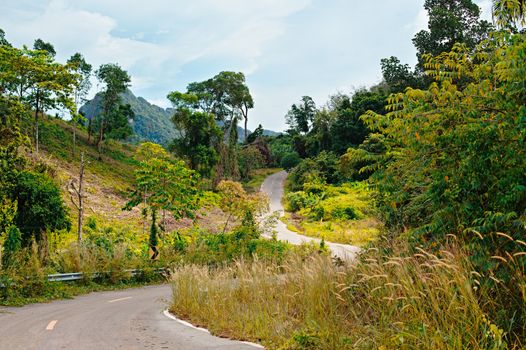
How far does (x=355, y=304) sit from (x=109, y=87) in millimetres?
59694

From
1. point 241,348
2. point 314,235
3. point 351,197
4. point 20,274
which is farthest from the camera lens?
point 351,197

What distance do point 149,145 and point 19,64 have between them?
28.0 ft

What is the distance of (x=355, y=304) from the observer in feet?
28.0

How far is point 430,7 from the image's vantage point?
6506 centimetres

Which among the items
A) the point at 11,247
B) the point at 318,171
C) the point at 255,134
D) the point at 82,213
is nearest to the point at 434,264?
the point at 11,247

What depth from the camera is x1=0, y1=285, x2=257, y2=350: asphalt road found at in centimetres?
901

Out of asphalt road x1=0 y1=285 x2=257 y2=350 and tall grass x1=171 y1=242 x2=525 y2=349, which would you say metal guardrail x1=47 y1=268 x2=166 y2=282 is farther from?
tall grass x1=171 y1=242 x2=525 y2=349

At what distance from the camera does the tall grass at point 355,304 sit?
6.14 meters

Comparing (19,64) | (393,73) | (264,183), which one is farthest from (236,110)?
(19,64)

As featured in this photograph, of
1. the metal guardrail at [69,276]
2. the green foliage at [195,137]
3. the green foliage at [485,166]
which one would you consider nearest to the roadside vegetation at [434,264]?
the green foliage at [485,166]

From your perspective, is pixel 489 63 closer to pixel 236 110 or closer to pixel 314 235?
pixel 314 235

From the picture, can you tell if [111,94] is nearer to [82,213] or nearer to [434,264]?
[82,213]

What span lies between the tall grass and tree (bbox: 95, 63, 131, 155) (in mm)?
52838

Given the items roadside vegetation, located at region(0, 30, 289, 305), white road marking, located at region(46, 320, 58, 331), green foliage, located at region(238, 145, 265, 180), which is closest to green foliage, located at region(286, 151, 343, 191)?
green foliage, located at region(238, 145, 265, 180)
